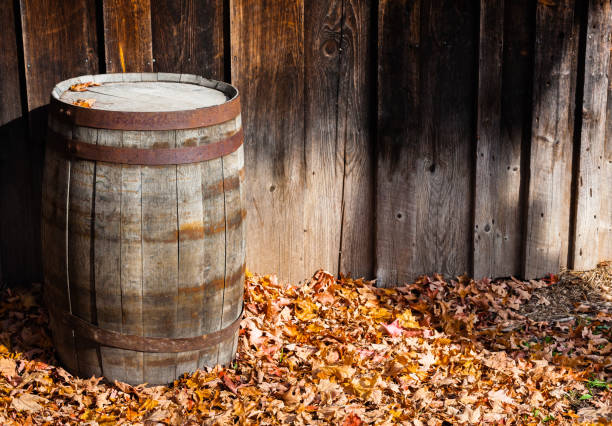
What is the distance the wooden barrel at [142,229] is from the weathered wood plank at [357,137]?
99cm

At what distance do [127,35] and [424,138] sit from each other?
1982 mm

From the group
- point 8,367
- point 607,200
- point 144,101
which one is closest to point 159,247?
point 144,101

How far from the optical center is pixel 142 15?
478cm

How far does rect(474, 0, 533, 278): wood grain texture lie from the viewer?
525 centimetres

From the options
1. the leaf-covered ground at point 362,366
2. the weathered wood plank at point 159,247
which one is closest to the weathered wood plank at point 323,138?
the leaf-covered ground at point 362,366

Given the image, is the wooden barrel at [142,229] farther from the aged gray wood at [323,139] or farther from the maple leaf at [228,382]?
the aged gray wood at [323,139]

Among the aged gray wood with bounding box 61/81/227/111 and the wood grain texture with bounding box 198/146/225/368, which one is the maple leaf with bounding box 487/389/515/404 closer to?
the wood grain texture with bounding box 198/146/225/368

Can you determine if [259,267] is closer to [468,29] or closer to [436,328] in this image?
[436,328]

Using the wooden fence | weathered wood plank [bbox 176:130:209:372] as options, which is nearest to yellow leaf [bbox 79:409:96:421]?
weathered wood plank [bbox 176:130:209:372]

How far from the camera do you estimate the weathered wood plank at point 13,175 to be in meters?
4.75

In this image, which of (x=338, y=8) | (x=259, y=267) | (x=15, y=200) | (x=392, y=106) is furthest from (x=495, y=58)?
(x=15, y=200)

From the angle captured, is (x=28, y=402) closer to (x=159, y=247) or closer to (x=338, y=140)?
(x=159, y=247)

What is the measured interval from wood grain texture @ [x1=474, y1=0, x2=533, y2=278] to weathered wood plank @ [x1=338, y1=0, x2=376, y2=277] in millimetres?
732

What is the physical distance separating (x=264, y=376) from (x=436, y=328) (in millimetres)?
1253
